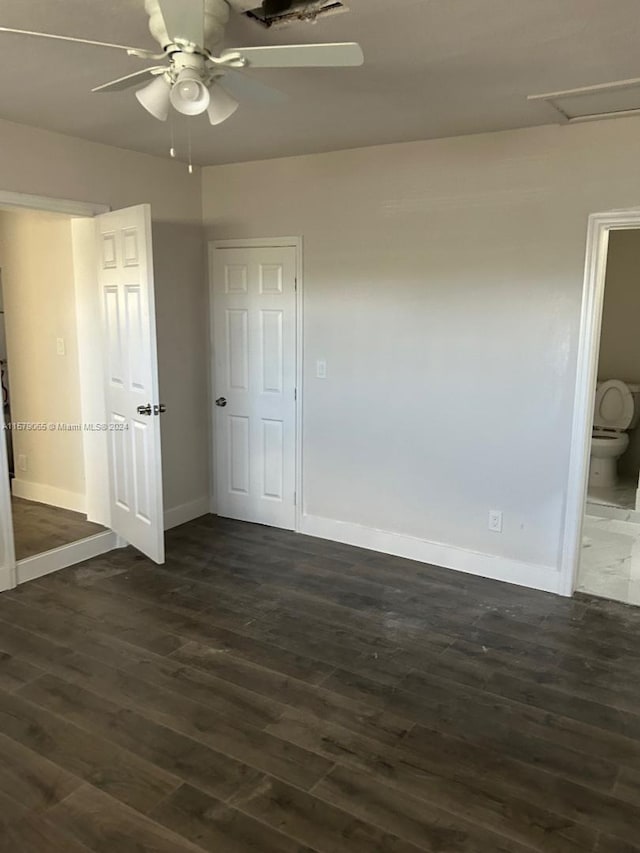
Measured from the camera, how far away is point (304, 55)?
188 cm

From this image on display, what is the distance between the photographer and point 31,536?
4438 millimetres

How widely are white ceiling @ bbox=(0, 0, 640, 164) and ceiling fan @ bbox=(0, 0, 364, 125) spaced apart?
23 centimetres

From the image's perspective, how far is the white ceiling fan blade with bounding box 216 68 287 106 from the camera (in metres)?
2.12

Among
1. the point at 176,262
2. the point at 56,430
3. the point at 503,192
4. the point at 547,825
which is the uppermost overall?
the point at 503,192

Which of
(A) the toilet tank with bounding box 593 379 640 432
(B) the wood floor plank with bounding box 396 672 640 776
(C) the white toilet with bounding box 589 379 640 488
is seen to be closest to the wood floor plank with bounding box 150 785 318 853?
(B) the wood floor plank with bounding box 396 672 640 776

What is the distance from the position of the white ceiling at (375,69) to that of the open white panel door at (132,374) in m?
0.62

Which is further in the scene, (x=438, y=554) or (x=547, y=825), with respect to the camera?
(x=438, y=554)

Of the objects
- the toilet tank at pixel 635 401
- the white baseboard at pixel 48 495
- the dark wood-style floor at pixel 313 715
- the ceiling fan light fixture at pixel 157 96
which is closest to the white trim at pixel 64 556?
the dark wood-style floor at pixel 313 715

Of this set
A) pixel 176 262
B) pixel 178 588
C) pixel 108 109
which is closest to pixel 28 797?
pixel 178 588

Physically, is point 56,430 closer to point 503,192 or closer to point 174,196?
point 174,196

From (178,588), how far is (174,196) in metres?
2.68

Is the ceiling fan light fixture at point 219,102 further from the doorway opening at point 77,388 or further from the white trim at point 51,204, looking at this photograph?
the white trim at point 51,204

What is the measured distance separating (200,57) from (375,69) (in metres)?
0.95

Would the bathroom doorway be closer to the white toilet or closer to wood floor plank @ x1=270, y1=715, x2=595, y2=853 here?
the white toilet
